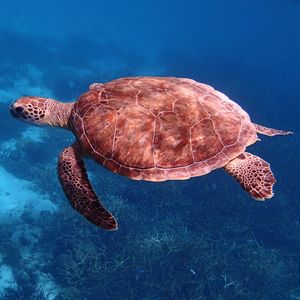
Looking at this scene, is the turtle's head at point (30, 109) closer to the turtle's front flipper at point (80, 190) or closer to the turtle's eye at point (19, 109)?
the turtle's eye at point (19, 109)

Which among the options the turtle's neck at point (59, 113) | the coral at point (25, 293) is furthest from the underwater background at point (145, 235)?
the turtle's neck at point (59, 113)

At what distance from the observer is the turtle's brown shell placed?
390cm

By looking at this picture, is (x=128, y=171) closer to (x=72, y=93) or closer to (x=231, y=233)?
(x=231, y=233)

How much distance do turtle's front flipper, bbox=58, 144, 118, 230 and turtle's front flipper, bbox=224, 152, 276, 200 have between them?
1.60 meters

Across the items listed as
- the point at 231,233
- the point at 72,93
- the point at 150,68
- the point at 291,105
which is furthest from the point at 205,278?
the point at 150,68

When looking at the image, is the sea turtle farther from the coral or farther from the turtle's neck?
the coral

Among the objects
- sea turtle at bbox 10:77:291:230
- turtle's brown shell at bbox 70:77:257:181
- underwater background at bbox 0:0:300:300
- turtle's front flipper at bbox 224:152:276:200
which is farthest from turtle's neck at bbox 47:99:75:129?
underwater background at bbox 0:0:300:300

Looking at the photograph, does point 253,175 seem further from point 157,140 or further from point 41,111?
point 41,111

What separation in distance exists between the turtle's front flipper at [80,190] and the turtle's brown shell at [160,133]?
27 centimetres

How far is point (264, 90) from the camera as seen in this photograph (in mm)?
24578

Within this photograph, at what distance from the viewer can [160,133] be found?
12.8 ft

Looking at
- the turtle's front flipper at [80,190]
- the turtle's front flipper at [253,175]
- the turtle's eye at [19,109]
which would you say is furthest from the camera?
the turtle's eye at [19,109]

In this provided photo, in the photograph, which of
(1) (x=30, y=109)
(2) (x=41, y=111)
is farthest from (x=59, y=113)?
(1) (x=30, y=109)

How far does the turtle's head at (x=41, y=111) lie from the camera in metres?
4.96
